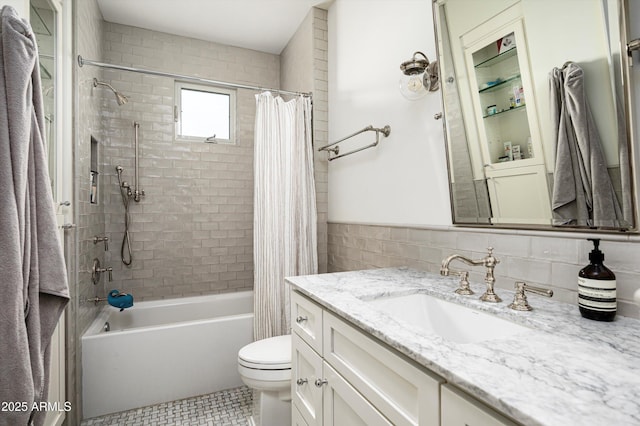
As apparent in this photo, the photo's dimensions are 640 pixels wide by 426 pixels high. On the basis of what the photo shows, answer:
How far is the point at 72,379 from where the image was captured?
1.84 meters

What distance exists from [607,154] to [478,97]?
20.3 inches

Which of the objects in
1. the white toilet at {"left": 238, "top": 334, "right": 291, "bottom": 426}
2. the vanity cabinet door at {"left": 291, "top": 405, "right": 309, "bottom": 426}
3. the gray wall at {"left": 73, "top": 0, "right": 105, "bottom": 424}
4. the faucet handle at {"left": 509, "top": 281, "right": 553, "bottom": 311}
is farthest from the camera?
the gray wall at {"left": 73, "top": 0, "right": 105, "bottom": 424}

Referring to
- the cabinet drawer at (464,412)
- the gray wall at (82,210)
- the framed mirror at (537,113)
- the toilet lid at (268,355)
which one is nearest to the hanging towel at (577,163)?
the framed mirror at (537,113)

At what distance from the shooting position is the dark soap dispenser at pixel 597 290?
0.83m

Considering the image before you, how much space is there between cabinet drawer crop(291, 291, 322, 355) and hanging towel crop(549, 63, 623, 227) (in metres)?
0.88

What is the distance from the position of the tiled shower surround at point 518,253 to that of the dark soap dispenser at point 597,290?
74 mm

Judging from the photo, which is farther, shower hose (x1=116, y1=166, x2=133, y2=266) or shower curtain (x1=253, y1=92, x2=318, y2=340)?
shower hose (x1=116, y1=166, x2=133, y2=266)

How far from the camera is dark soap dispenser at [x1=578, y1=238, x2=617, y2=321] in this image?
833mm

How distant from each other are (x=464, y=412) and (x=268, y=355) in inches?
53.2

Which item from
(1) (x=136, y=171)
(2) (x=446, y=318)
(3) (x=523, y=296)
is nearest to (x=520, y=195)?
(3) (x=523, y=296)

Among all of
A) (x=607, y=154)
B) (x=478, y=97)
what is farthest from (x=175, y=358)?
(x=607, y=154)

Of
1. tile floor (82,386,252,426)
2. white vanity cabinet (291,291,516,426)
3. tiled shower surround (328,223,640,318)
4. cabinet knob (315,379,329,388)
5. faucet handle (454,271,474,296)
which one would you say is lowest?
tile floor (82,386,252,426)

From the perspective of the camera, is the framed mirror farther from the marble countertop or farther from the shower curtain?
the shower curtain

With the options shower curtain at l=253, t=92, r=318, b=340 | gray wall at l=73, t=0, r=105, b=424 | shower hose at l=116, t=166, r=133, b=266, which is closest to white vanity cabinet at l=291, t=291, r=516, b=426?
shower curtain at l=253, t=92, r=318, b=340
